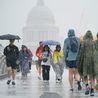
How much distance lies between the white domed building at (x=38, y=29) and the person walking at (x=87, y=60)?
13517 centimetres

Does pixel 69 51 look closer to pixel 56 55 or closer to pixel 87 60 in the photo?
pixel 87 60

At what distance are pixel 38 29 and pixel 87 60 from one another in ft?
471

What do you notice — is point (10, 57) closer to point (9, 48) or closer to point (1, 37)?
point (9, 48)

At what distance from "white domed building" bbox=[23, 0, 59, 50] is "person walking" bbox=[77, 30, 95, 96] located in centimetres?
13517

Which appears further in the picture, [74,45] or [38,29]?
[38,29]

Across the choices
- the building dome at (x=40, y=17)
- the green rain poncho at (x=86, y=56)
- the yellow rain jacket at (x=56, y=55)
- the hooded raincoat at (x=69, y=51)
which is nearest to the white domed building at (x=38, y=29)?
the building dome at (x=40, y=17)

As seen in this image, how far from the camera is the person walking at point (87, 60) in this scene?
14492 millimetres

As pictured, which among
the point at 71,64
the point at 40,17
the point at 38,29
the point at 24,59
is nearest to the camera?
the point at 71,64

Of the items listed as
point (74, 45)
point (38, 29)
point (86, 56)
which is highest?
point (38, 29)

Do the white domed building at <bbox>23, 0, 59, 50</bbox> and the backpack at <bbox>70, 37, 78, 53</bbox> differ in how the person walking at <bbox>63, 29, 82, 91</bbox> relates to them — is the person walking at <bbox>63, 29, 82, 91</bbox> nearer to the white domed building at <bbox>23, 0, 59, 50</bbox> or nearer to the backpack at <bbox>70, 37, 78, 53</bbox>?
the backpack at <bbox>70, 37, 78, 53</bbox>

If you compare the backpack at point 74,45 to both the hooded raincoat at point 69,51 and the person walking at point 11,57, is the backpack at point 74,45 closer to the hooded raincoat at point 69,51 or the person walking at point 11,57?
the hooded raincoat at point 69,51

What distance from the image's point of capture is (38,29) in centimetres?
15788

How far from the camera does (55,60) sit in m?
20.8

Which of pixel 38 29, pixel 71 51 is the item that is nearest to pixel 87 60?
pixel 71 51
